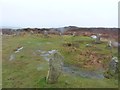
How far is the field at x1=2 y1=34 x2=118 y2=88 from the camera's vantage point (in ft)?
94.2

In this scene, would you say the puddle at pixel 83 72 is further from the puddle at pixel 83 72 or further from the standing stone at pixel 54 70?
the standing stone at pixel 54 70

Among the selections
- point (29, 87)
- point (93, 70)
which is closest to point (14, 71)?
point (29, 87)

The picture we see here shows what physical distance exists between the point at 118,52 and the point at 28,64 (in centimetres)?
1536

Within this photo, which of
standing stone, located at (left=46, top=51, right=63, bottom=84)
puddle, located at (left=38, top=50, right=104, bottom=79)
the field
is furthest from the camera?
puddle, located at (left=38, top=50, right=104, bottom=79)

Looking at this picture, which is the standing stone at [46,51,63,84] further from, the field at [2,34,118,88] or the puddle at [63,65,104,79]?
the puddle at [63,65,104,79]

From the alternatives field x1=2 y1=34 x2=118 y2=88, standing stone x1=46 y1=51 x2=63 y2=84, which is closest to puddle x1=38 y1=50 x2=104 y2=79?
field x1=2 y1=34 x2=118 y2=88

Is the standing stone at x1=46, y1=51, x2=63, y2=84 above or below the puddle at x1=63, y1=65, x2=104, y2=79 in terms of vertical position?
above

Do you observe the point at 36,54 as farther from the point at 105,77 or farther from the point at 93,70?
the point at 105,77

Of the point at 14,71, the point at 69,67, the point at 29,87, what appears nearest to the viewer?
the point at 29,87

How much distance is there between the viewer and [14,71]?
33.4m

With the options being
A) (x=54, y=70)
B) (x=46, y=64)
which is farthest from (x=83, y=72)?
(x=54, y=70)

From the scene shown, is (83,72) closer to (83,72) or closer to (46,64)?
(83,72)

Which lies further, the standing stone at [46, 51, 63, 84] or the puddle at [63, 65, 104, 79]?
the puddle at [63, 65, 104, 79]

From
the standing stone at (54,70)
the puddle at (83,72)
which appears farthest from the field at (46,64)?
the puddle at (83,72)
